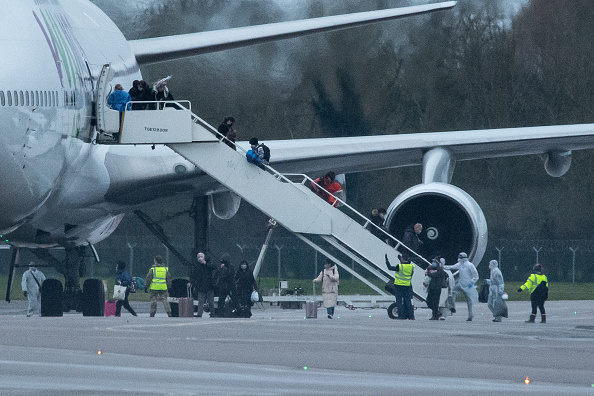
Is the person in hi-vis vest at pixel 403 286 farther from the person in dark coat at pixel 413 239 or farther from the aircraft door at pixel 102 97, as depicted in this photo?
the aircraft door at pixel 102 97

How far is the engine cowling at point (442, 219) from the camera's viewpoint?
17.2 metres

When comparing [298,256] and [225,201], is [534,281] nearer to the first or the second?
[225,201]

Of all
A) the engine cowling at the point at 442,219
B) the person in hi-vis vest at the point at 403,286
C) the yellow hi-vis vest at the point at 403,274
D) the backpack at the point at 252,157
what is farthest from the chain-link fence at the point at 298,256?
the backpack at the point at 252,157

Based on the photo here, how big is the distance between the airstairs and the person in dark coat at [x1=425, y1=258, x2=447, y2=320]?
0.87 ft

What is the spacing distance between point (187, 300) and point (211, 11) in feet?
37.2

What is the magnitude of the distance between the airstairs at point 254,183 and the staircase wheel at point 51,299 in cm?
339

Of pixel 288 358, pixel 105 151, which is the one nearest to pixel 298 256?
pixel 105 151

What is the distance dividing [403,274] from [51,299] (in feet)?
17.0

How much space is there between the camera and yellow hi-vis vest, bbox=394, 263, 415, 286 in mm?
16422

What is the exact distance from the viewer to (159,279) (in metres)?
19.2

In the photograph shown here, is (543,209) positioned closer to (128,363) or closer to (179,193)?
(179,193)

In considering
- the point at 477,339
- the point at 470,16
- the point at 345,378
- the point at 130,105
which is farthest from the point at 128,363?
the point at 470,16

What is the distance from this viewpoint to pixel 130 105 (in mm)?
15406

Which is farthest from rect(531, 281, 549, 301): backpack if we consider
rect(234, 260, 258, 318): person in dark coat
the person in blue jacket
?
the person in blue jacket
